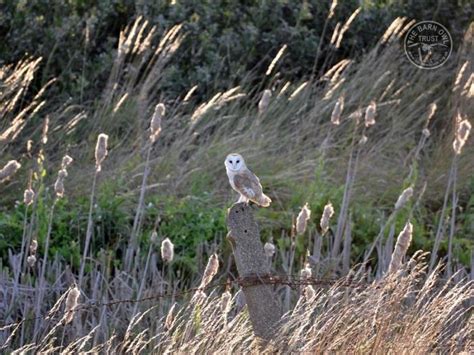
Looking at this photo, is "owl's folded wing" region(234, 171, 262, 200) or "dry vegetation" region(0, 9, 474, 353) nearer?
"dry vegetation" region(0, 9, 474, 353)

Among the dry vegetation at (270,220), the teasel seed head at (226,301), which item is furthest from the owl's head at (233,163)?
the teasel seed head at (226,301)

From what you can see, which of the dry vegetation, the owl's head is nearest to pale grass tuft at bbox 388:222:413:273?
the dry vegetation

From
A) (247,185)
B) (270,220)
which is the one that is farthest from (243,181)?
(270,220)

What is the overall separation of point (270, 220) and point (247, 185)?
6.87 ft

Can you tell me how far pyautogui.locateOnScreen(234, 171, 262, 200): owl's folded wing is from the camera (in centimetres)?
476

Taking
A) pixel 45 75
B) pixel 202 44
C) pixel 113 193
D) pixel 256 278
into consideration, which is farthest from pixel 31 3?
pixel 256 278

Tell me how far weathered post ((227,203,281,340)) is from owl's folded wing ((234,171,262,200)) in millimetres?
517

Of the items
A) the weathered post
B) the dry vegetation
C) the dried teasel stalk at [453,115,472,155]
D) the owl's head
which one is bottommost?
the dry vegetation
